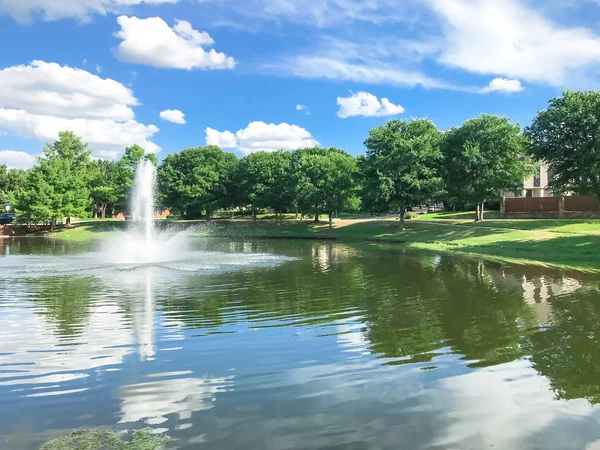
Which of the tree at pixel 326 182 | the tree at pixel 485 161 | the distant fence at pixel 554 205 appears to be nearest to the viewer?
the tree at pixel 485 161

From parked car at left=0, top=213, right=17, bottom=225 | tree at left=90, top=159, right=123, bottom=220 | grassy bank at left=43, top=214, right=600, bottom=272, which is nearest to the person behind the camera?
grassy bank at left=43, top=214, right=600, bottom=272

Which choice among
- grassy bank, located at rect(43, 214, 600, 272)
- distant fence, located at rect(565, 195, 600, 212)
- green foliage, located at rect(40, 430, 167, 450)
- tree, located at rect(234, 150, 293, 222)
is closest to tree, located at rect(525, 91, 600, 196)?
grassy bank, located at rect(43, 214, 600, 272)

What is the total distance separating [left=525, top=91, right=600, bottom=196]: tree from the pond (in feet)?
70.5

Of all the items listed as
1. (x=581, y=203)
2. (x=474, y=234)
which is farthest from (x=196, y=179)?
(x=581, y=203)

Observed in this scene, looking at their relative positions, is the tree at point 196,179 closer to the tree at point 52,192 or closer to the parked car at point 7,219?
the tree at point 52,192

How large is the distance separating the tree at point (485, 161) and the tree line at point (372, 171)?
0.34ft

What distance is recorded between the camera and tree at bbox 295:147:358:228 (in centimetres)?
5928

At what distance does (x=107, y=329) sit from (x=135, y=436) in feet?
20.4

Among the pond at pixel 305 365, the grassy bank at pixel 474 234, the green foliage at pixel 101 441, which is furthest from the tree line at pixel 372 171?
the green foliage at pixel 101 441

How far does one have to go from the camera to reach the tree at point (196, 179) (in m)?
76.2

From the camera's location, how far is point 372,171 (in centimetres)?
5175

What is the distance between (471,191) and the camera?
50.8 metres


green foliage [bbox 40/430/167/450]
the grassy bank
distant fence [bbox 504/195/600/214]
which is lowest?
green foliage [bbox 40/430/167/450]

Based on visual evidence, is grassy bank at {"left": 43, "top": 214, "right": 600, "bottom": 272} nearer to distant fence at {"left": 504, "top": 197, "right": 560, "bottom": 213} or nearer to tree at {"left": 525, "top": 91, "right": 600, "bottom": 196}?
tree at {"left": 525, "top": 91, "right": 600, "bottom": 196}
